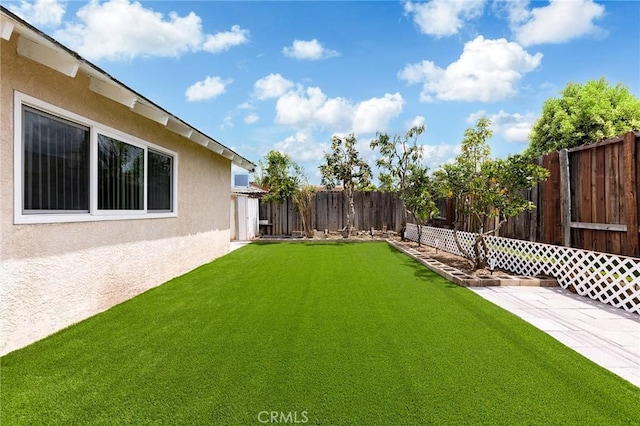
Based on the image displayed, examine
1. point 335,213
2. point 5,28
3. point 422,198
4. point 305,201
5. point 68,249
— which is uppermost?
point 5,28

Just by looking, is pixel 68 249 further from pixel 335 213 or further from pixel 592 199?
pixel 335 213

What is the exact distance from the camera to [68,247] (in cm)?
380

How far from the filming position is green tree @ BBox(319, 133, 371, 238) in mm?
14438

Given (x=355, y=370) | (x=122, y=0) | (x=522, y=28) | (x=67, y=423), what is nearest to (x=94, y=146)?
(x=122, y=0)

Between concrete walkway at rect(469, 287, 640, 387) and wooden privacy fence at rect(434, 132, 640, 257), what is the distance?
4.41 ft

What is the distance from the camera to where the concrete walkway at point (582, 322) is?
3.07 meters

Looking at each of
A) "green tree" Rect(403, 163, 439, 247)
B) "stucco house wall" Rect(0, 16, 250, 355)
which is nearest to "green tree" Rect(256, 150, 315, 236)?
"green tree" Rect(403, 163, 439, 247)

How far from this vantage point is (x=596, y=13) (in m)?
7.70

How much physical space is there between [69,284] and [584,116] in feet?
64.3

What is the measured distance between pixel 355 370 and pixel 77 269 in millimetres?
3608

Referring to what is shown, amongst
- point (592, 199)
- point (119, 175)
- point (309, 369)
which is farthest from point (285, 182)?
point (309, 369)

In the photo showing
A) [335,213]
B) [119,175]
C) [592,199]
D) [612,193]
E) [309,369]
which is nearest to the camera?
[309,369]

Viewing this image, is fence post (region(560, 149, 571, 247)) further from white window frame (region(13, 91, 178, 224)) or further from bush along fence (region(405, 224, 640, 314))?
white window frame (region(13, 91, 178, 224))

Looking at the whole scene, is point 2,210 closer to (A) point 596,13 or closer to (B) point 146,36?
(B) point 146,36
